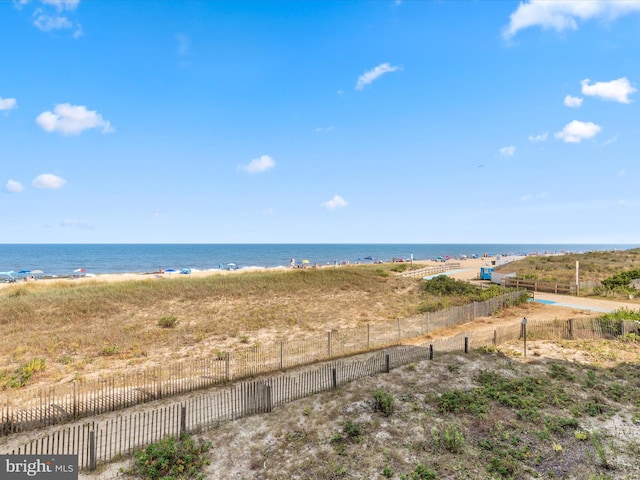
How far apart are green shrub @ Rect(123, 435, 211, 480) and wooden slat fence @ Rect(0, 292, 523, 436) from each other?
3.93 meters

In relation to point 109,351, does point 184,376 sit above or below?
above

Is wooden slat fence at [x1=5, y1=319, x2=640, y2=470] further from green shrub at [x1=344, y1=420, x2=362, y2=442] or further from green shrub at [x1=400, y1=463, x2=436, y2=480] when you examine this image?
green shrub at [x1=400, y1=463, x2=436, y2=480]

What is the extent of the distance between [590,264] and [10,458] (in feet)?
235

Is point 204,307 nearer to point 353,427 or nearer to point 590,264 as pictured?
point 353,427

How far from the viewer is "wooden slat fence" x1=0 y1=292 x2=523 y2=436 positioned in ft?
38.2

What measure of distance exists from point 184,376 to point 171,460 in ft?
21.1

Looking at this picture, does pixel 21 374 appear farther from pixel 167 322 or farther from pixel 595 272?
pixel 595 272

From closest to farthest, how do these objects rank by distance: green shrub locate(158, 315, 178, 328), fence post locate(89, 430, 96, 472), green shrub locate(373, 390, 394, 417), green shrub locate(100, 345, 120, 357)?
1. fence post locate(89, 430, 96, 472)
2. green shrub locate(373, 390, 394, 417)
3. green shrub locate(100, 345, 120, 357)
4. green shrub locate(158, 315, 178, 328)

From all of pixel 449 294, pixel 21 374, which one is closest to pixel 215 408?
pixel 21 374

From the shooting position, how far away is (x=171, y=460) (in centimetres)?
919

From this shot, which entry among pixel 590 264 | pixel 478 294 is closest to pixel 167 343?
pixel 478 294

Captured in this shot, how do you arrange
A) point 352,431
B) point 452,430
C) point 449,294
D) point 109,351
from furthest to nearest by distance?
point 449,294 < point 109,351 < point 352,431 < point 452,430

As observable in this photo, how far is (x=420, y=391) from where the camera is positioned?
13148 mm

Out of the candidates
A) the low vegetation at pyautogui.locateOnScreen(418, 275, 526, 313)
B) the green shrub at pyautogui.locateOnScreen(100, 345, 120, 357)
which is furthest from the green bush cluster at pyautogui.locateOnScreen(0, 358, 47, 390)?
the low vegetation at pyautogui.locateOnScreen(418, 275, 526, 313)
